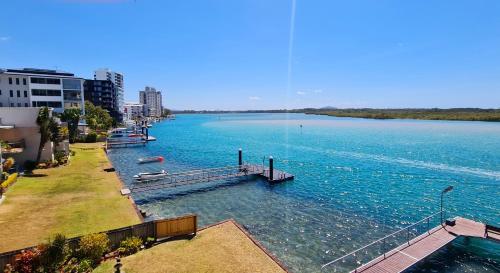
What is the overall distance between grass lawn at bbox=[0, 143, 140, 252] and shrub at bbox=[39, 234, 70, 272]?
15.1 ft

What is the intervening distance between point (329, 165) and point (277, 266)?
3880cm

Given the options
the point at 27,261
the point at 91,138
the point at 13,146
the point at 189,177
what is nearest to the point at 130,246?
the point at 27,261

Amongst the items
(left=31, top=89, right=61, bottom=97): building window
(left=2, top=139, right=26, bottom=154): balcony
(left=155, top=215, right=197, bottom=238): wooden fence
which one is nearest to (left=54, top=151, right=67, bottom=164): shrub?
(left=2, top=139, right=26, bottom=154): balcony

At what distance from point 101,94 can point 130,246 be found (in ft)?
502

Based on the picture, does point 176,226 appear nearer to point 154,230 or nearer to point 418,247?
point 154,230

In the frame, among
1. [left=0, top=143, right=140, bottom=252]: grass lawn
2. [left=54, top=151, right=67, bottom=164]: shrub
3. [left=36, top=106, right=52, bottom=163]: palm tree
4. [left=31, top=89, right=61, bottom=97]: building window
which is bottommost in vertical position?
[left=0, top=143, right=140, bottom=252]: grass lawn

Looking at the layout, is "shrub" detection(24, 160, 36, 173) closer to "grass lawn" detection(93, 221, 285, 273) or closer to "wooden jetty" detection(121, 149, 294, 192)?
"wooden jetty" detection(121, 149, 294, 192)

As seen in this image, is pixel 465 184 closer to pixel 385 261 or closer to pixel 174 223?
pixel 385 261

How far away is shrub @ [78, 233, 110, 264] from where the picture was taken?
15.8 m

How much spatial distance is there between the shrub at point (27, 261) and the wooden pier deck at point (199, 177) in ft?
57.8

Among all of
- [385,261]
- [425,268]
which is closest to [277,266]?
[385,261]

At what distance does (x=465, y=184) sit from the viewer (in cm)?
3959

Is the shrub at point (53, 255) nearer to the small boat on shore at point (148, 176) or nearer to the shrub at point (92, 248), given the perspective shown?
the shrub at point (92, 248)

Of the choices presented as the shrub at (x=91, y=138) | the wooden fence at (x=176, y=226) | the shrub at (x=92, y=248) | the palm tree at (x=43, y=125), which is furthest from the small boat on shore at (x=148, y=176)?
the shrub at (x=91, y=138)
